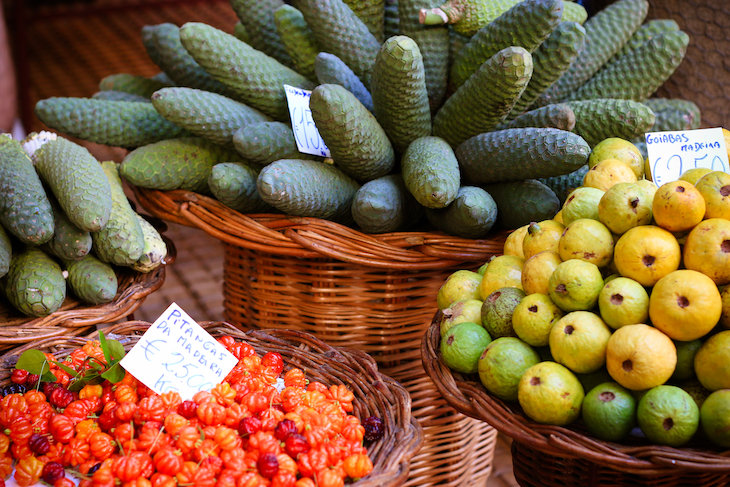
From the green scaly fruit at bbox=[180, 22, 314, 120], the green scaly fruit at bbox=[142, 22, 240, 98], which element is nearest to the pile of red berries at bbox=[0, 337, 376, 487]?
the green scaly fruit at bbox=[180, 22, 314, 120]

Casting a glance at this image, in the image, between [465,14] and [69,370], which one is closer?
[69,370]

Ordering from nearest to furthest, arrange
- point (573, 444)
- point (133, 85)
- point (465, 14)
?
point (573, 444) → point (465, 14) → point (133, 85)

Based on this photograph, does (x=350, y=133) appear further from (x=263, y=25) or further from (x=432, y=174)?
(x=263, y=25)

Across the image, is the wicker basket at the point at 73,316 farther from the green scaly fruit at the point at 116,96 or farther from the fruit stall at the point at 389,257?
the green scaly fruit at the point at 116,96

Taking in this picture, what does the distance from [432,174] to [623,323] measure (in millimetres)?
371

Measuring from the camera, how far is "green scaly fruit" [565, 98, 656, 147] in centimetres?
104

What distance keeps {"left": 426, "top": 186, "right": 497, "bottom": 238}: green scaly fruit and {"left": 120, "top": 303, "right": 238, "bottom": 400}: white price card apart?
425mm

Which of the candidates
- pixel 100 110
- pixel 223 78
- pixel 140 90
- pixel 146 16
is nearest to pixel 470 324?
pixel 223 78

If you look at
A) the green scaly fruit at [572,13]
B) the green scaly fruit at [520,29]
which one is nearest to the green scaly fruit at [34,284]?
the green scaly fruit at [520,29]

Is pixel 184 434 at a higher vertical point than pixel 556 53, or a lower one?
lower

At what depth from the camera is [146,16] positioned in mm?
2168

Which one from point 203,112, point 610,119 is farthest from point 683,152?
point 203,112

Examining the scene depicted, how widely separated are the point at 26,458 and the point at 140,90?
3.22ft

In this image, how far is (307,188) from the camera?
981 mm
